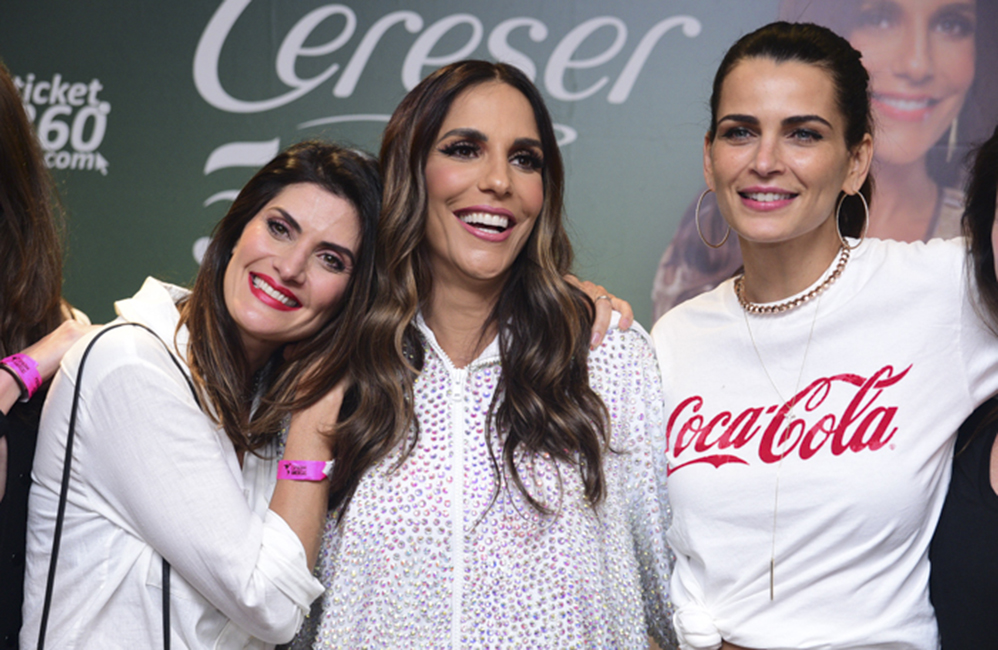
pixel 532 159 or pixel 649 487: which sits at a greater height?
pixel 532 159

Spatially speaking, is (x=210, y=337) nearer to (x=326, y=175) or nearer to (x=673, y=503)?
(x=326, y=175)

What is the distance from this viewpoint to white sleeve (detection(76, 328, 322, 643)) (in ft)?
5.39

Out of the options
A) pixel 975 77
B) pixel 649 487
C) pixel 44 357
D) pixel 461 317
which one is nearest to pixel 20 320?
pixel 44 357

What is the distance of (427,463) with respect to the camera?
1.84m

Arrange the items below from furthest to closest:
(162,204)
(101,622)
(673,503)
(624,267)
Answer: (162,204), (624,267), (673,503), (101,622)

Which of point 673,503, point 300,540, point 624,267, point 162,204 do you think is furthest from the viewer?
point 162,204

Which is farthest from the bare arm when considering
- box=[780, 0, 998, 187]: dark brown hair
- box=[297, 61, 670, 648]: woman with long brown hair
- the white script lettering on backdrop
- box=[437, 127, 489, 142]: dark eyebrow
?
box=[780, 0, 998, 187]: dark brown hair

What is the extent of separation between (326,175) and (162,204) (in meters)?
2.15

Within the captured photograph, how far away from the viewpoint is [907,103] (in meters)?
3.37

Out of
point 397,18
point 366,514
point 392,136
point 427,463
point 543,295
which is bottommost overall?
point 366,514

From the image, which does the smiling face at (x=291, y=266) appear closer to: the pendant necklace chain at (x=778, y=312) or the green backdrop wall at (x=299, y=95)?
the pendant necklace chain at (x=778, y=312)

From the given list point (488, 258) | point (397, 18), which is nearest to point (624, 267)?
point (397, 18)

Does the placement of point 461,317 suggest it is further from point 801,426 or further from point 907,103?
point 907,103

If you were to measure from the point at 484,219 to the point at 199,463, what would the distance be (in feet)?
2.53
